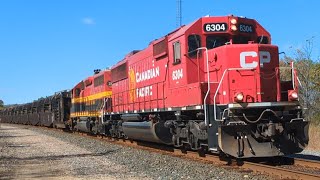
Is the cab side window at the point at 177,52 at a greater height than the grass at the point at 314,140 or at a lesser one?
greater

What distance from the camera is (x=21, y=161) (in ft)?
45.7

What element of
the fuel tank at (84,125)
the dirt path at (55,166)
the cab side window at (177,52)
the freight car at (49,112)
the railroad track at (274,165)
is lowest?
the dirt path at (55,166)

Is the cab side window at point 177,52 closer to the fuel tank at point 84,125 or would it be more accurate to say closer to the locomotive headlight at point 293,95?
the locomotive headlight at point 293,95

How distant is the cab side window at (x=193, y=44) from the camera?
12766 mm

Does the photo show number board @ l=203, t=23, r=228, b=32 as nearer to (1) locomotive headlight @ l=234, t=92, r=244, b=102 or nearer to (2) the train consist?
(2) the train consist

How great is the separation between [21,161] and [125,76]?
7.84 meters

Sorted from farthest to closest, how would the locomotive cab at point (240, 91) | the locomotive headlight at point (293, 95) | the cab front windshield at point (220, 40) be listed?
the cab front windshield at point (220, 40), the locomotive headlight at point (293, 95), the locomotive cab at point (240, 91)

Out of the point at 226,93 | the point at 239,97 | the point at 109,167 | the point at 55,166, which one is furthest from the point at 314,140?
the point at 55,166

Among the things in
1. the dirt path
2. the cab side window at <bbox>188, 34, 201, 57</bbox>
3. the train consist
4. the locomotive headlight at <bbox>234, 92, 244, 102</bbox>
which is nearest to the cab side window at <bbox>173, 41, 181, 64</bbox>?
the train consist

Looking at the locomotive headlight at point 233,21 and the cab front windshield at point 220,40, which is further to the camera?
the cab front windshield at point 220,40

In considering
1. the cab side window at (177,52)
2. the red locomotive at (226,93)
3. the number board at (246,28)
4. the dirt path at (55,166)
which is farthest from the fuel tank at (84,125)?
the number board at (246,28)

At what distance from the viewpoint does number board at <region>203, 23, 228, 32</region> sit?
12711mm

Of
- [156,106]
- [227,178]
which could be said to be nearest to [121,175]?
[227,178]

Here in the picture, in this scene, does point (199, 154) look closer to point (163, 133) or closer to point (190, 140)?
point (190, 140)
